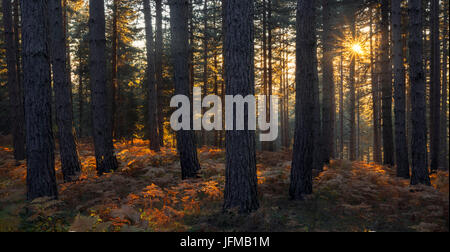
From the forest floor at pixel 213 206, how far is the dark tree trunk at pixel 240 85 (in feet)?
1.96

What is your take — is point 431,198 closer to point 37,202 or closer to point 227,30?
point 227,30

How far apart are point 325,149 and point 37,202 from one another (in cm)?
1132

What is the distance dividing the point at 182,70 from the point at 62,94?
4.16 meters

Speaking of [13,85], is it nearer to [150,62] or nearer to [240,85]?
[150,62]

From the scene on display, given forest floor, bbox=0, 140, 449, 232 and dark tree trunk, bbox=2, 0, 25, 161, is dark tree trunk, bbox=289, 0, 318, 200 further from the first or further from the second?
dark tree trunk, bbox=2, 0, 25, 161

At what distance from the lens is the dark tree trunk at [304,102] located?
24.4ft

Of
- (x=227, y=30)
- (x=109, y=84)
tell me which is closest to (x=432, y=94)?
(x=227, y=30)

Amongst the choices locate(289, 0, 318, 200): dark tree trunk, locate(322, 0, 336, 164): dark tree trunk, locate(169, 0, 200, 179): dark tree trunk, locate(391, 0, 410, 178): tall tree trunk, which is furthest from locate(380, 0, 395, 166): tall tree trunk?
locate(169, 0, 200, 179): dark tree trunk

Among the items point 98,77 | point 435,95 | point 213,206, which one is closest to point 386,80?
point 435,95

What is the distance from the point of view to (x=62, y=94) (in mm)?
9281

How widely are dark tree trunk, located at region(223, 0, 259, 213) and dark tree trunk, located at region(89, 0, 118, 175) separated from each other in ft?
18.8

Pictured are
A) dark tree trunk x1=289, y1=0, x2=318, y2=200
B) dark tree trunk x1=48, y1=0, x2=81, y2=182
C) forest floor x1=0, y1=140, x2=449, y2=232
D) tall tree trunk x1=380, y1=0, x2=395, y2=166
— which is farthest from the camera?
tall tree trunk x1=380, y1=0, x2=395, y2=166

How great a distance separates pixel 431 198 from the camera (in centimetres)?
684

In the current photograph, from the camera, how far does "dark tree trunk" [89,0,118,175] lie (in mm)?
9664
